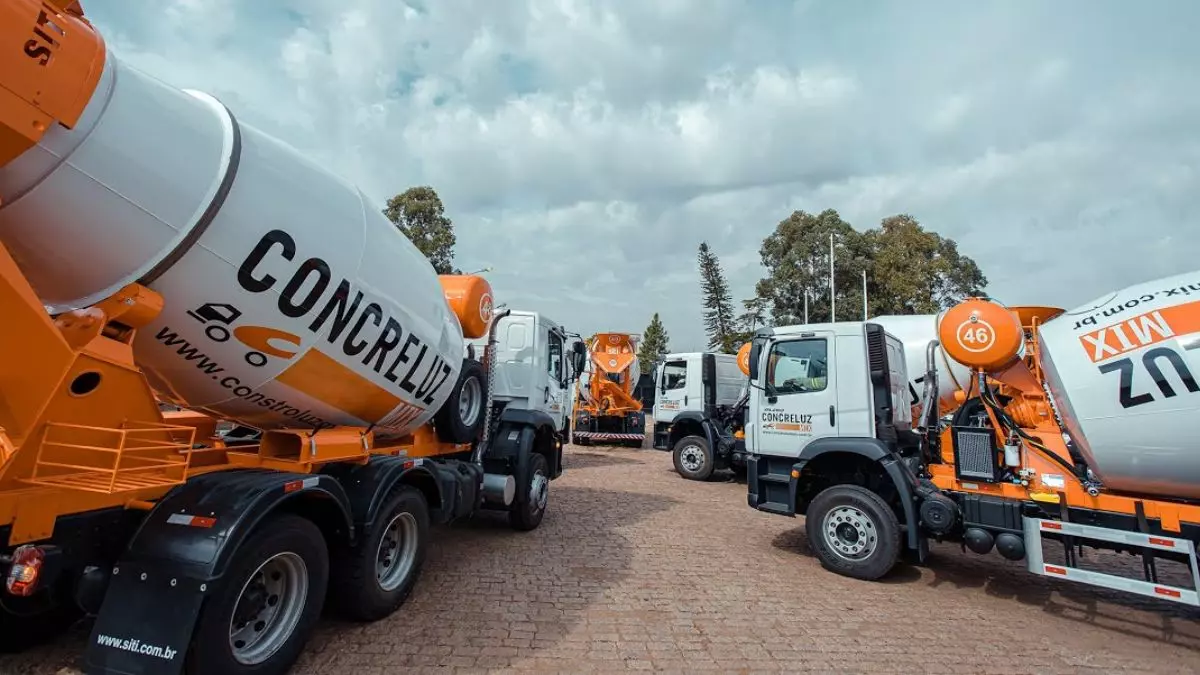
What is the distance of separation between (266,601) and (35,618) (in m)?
1.50

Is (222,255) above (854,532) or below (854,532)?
above

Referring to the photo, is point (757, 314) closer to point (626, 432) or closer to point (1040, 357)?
point (626, 432)

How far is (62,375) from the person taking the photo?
258 cm

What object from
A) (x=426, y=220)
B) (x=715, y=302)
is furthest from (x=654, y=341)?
(x=426, y=220)

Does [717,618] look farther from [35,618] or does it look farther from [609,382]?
[609,382]

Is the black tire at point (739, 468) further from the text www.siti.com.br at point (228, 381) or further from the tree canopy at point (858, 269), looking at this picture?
the tree canopy at point (858, 269)

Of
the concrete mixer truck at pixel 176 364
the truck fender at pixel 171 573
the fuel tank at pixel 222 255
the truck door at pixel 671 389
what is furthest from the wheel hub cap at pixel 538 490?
the truck door at pixel 671 389

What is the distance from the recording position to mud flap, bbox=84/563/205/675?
9.20 ft

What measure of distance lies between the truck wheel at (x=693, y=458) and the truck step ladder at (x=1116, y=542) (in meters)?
7.15

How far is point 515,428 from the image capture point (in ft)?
24.4

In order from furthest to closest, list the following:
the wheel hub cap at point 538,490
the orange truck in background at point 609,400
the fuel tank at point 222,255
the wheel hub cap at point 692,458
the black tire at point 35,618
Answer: the orange truck in background at point 609,400 < the wheel hub cap at point 692,458 < the wheel hub cap at point 538,490 < the black tire at point 35,618 < the fuel tank at point 222,255

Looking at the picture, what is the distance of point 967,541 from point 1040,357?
186 centimetres

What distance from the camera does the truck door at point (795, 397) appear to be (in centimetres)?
659

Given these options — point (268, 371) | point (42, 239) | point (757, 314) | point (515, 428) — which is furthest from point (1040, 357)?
point (757, 314)
